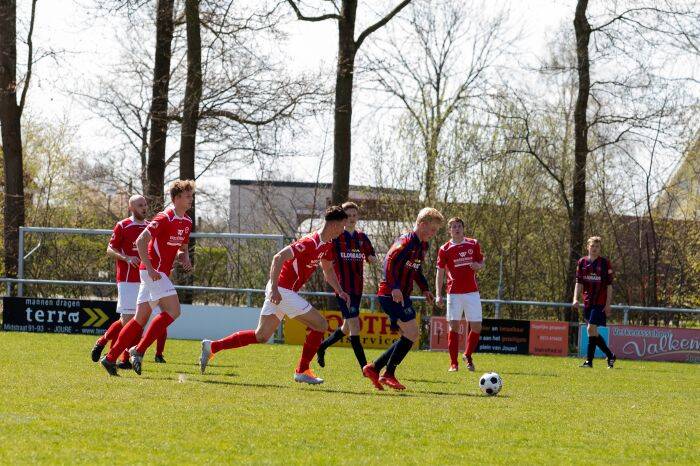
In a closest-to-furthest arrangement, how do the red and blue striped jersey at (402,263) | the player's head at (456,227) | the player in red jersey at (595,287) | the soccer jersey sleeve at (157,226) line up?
the soccer jersey sleeve at (157,226) < the red and blue striped jersey at (402,263) < the player's head at (456,227) < the player in red jersey at (595,287)

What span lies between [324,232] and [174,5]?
15849mm

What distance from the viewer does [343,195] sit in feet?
80.4

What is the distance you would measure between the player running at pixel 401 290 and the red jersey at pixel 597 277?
19.8 ft

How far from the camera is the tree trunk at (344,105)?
24.4 m

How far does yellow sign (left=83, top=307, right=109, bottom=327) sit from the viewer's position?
70.2ft

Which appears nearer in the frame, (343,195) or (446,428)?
(446,428)

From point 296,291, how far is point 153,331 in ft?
5.44

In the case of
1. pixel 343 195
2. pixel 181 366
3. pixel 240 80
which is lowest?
pixel 181 366

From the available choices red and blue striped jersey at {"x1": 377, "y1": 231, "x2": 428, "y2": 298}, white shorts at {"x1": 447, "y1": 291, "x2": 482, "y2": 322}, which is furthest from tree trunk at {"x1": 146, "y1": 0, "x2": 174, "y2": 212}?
red and blue striped jersey at {"x1": 377, "y1": 231, "x2": 428, "y2": 298}

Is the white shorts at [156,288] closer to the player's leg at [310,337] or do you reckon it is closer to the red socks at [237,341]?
the red socks at [237,341]

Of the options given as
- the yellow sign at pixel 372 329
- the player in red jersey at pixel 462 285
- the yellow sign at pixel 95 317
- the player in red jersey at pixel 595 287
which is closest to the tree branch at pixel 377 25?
the yellow sign at pixel 372 329

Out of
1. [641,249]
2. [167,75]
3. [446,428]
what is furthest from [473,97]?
[446,428]

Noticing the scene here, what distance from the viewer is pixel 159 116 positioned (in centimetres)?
2547

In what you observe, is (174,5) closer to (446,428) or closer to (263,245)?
(263,245)
